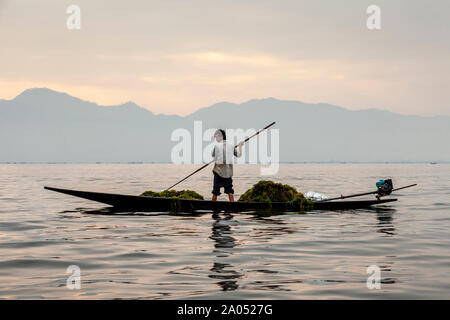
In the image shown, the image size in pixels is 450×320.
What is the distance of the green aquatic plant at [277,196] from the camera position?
16281mm

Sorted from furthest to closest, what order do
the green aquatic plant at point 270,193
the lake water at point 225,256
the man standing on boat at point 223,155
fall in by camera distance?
1. the green aquatic plant at point 270,193
2. the man standing on boat at point 223,155
3. the lake water at point 225,256

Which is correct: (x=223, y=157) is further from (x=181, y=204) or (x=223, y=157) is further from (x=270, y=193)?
(x=270, y=193)

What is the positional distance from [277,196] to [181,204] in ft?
10.5

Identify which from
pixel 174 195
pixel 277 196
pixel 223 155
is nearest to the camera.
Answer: pixel 223 155

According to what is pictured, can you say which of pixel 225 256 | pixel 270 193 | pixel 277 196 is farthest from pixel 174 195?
pixel 225 256

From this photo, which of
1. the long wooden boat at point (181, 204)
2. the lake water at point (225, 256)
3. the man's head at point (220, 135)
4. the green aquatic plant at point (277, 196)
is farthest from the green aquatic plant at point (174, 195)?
the man's head at point (220, 135)

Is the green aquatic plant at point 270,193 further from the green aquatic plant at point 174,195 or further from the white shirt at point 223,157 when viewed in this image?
the green aquatic plant at point 174,195

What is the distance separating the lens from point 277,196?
16750 millimetres

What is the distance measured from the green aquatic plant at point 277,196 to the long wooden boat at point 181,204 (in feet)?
0.89

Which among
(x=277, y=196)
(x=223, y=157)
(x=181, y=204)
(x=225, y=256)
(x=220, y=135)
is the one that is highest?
(x=220, y=135)

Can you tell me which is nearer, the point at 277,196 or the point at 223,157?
the point at 223,157
